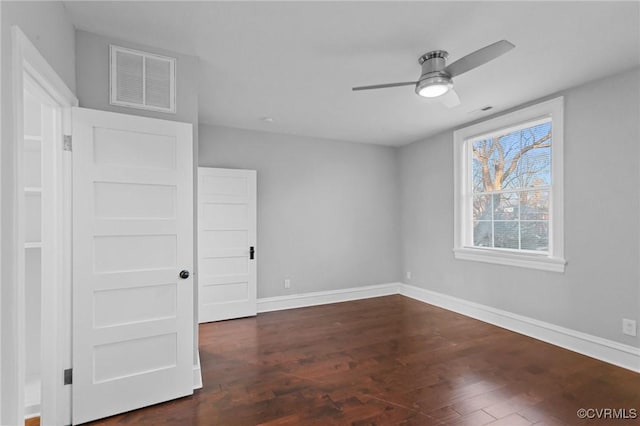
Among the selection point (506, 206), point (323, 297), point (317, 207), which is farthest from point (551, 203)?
point (323, 297)

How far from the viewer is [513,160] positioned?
3863 mm

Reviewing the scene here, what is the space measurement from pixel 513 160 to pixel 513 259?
1.20 metres

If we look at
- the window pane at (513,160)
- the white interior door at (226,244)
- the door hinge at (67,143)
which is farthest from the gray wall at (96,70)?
the window pane at (513,160)

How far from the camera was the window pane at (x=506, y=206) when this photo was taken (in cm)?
383

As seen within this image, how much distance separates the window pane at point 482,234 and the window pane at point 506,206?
0.18m

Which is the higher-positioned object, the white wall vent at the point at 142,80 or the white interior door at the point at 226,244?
the white wall vent at the point at 142,80

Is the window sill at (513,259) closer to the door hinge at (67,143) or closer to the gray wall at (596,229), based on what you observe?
the gray wall at (596,229)

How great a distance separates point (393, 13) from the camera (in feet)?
6.56

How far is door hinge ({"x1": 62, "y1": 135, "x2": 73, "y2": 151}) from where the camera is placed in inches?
79.7

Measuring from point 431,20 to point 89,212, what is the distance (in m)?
2.56

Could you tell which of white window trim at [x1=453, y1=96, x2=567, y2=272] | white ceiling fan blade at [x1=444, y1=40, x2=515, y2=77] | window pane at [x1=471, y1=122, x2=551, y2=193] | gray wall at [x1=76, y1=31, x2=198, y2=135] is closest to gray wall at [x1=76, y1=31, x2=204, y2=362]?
gray wall at [x1=76, y1=31, x2=198, y2=135]

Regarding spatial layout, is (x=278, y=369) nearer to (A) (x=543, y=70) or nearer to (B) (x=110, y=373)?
(B) (x=110, y=373)

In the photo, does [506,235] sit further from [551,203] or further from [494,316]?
[494,316]

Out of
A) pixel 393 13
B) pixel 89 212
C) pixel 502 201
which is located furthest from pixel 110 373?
pixel 502 201
